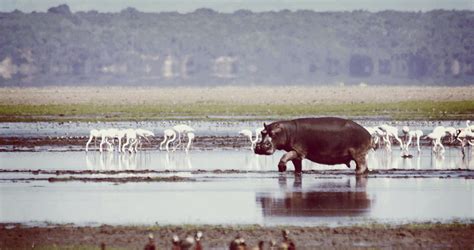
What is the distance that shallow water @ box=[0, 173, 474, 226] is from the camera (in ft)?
77.5

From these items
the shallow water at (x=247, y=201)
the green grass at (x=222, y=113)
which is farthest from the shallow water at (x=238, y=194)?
A: the green grass at (x=222, y=113)

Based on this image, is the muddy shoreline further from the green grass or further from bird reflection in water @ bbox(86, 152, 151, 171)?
the green grass

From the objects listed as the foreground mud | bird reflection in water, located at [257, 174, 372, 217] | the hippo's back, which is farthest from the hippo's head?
the foreground mud

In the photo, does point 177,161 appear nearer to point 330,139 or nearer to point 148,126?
point 330,139

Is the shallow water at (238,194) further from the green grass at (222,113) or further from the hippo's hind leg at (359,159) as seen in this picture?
the green grass at (222,113)

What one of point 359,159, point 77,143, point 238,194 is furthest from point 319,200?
point 77,143

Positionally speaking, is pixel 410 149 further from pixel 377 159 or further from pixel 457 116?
pixel 457 116

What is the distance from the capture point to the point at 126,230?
21797mm

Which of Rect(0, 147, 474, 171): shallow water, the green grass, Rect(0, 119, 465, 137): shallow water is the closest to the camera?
Rect(0, 147, 474, 171): shallow water

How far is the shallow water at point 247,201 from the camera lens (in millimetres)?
23625

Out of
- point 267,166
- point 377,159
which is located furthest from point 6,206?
point 377,159

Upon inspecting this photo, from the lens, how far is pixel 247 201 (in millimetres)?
26234

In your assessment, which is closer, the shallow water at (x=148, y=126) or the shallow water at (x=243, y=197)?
the shallow water at (x=243, y=197)

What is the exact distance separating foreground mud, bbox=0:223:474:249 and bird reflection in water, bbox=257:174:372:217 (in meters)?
2.35
